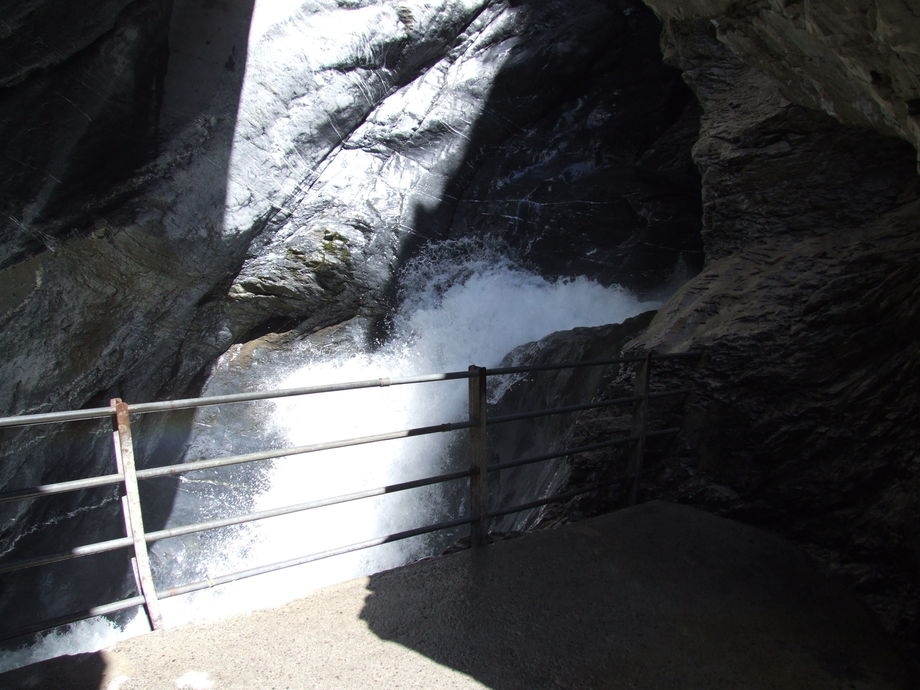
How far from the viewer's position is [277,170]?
30.5ft

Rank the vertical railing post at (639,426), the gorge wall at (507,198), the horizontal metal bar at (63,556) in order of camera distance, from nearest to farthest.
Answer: the horizontal metal bar at (63,556) → the gorge wall at (507,198) → the vertical railing post at (639,426)

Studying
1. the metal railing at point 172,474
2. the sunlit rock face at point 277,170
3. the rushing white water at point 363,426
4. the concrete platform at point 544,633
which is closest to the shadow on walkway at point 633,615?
the concrete platform at point 544,633

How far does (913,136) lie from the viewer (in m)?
2.53

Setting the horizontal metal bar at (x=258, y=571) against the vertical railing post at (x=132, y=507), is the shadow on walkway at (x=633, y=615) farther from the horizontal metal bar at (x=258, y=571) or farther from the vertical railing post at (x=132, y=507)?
the vertical railing post at (x=132, y=507)

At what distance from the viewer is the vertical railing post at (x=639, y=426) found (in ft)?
11.4

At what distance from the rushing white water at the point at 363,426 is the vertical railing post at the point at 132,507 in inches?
174

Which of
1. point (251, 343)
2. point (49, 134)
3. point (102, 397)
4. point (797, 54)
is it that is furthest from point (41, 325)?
point (797, 54)

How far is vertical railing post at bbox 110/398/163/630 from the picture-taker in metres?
2.13

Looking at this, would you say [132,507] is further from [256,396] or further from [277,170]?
[277,170]

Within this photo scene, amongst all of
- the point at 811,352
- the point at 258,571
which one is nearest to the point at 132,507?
the point at 258,571

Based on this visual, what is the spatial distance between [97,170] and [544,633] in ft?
27.3

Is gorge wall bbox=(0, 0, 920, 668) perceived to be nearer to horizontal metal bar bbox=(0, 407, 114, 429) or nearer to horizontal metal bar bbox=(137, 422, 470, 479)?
horizontal metal bar bbox=(137, 422, 470, 479)

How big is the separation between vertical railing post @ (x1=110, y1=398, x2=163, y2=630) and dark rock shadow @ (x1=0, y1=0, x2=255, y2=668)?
667 centimetres

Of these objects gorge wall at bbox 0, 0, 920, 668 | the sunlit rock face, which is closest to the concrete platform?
gorge wall at bbox 0, 0, 920, 668
